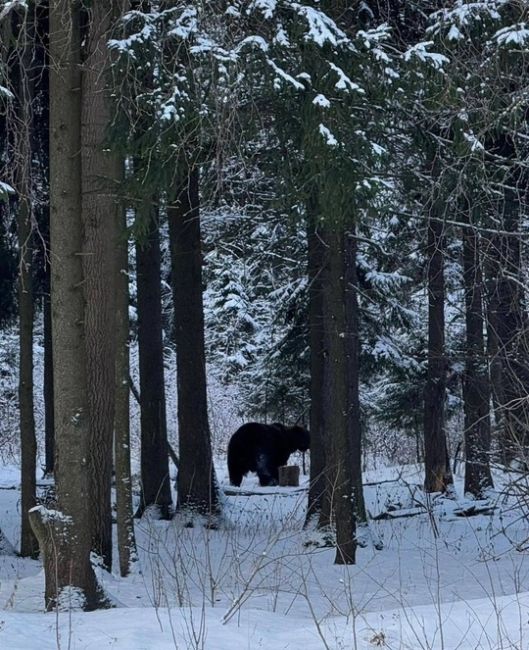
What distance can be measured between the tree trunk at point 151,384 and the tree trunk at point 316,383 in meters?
2.35

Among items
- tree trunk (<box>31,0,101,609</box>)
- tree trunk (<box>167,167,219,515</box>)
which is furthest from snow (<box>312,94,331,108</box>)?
tree trunk (<box>167,167,219,515</box>)

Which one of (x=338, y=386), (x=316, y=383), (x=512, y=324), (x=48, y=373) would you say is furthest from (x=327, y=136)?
(x=48, y=373)

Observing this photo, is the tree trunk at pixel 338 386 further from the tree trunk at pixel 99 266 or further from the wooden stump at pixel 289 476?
the wooden stump at pixel 289 476

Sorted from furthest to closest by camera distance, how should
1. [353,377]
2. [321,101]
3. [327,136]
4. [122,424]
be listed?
[353,377] → [122,424] → [327,136] → [321,101]

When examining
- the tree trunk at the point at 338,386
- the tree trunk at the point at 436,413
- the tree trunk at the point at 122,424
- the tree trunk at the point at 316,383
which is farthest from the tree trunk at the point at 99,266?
the tree trunk at the point at 436,413

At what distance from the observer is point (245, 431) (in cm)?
2078

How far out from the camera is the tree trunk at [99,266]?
28.0 ft

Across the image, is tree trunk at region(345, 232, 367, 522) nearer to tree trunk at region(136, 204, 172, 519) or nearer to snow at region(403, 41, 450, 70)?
tree trunk at region(136, 204, 172, 519)

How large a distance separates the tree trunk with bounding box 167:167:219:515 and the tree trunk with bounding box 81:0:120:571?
4.81m

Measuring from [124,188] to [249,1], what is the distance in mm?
2104

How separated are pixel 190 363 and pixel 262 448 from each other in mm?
6881

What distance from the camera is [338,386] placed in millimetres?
10570

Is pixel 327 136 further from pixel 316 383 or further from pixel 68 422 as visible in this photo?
pixel 316 383

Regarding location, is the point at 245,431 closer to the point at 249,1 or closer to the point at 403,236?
the point at 403,236
